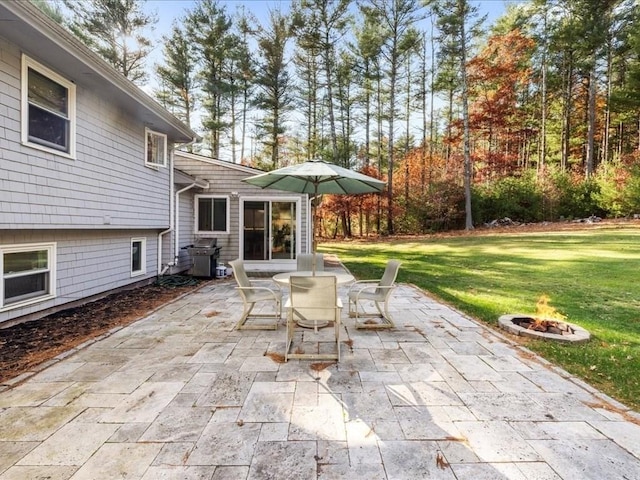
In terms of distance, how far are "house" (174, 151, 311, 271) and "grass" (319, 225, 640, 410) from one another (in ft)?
7.31

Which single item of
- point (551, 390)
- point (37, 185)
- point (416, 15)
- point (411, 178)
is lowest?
point (551, 390)

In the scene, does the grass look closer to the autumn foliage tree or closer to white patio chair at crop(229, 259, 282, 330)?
white patio chair at crop(229, 259, 282, 330)

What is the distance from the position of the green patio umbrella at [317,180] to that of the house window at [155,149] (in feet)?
12.7

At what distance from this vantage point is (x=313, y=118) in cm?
2178

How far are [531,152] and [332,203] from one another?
18484mm

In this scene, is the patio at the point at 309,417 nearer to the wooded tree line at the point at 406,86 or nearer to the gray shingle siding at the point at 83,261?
the gray shingle siding at the point at 83,261

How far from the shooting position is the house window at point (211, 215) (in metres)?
9.84

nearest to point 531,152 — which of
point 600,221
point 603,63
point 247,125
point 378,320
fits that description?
point 603,63

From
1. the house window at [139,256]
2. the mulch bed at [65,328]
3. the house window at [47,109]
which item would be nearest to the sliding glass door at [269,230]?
the house window at [139,256]

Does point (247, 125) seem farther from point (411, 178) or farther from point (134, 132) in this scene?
point (134, 132)

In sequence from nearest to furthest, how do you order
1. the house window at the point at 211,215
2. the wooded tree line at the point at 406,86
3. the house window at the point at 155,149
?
the house window at the point at 155,149
the house window at the point at 211,215
the wooded tree line at the point at 406,86

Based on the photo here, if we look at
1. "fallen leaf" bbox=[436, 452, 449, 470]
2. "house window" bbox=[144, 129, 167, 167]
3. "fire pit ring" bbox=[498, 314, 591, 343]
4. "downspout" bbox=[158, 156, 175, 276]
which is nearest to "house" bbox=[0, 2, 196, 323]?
"house window" bbox=[144, 129, 167, 167]

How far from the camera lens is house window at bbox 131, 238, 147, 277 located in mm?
7414

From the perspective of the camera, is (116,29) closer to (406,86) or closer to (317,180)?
(317,180)
